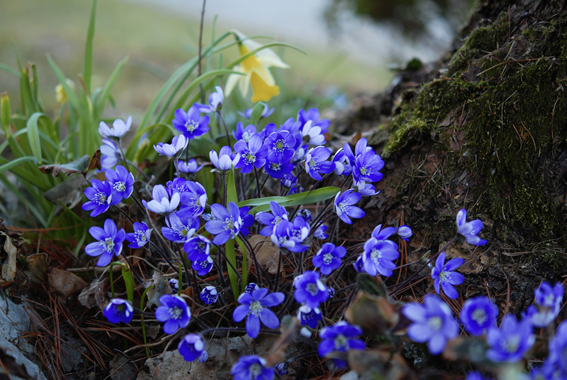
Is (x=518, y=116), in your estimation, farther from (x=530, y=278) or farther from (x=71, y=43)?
(x=71, y=43)

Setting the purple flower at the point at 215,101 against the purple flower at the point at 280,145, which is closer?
the purple flower at the point at 280,145

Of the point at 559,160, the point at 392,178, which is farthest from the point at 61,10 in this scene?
the point at 559,160

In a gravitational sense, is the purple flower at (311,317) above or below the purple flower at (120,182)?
below

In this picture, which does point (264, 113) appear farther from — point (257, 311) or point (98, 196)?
point (257, 311)

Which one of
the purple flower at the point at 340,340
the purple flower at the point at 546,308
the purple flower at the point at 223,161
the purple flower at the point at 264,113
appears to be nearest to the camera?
the purple flower at the point at 546,308

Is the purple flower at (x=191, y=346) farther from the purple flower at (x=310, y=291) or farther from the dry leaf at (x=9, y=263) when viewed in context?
the dry leaf at (x=9, y=263)

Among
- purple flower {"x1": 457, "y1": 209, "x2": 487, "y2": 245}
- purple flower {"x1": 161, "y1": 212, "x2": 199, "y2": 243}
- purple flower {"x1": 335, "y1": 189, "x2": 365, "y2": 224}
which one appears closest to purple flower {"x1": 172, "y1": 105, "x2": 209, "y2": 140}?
purple flower {"x1": 161, "y1": 212, "x2": 199, "y2": 243}

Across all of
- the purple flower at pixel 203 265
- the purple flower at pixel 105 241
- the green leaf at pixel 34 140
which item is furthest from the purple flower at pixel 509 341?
the green leaf at pixel 34 140

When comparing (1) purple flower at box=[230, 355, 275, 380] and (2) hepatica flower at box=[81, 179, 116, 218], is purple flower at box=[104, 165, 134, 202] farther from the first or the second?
(1) purple flower at box=[230, 355, 275, 380]
